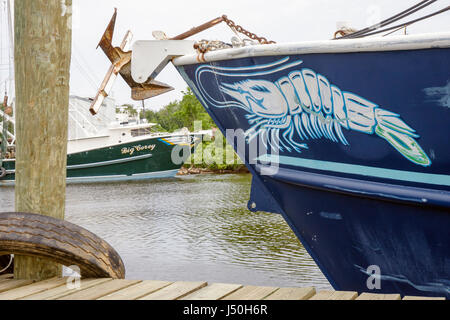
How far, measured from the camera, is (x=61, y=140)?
3.54 m

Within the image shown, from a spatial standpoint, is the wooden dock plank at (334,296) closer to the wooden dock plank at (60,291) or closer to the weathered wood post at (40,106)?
the wooden dock plank at (60,291)

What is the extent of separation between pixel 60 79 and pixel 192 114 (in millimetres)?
25206

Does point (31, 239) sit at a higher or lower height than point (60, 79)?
lower

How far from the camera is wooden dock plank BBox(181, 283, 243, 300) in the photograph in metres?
2.92

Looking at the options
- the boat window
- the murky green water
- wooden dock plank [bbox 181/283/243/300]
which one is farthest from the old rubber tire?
the boat window

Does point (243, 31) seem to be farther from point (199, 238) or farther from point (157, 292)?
point (199, 238)

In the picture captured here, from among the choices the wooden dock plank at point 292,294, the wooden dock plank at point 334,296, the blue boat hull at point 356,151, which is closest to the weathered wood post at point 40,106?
the blue boat hull at point 356,151

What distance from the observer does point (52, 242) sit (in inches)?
129

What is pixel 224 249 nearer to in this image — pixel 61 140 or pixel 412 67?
pixel 61 140

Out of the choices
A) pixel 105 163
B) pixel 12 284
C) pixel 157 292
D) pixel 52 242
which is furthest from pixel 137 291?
pixel 105 163

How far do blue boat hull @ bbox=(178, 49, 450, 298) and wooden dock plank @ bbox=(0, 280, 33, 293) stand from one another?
1891 mm

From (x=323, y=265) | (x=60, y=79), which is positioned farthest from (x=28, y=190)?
(x=323, y=265)

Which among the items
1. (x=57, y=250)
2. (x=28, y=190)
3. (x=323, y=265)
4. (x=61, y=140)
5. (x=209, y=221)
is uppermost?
(x=61, y=140)

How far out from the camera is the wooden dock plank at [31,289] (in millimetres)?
2992
